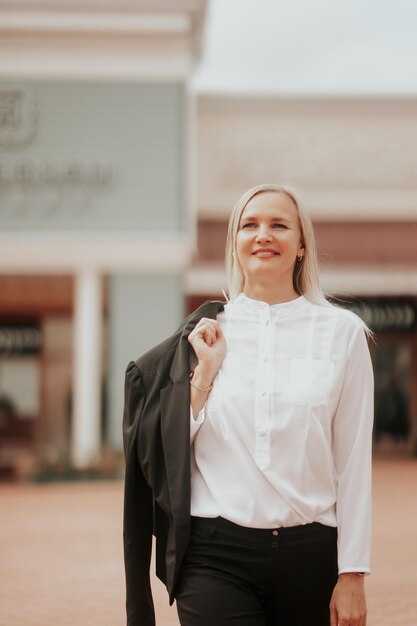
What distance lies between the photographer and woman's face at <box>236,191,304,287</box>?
243 cm

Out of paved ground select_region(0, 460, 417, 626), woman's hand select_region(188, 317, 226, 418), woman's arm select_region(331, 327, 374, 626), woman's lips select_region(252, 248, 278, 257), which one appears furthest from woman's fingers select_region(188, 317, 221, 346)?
paved ground select_region(0, 460, 417, 626)

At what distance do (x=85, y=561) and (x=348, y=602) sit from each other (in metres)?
5.64

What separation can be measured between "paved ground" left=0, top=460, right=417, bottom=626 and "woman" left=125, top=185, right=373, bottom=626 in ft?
11.4

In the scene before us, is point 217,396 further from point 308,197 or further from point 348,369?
point 308,197

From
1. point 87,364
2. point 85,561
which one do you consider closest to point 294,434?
point 85,561

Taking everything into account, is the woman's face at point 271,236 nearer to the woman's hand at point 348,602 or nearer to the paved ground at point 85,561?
the woman's hand at point 348,602

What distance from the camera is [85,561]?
7.48m

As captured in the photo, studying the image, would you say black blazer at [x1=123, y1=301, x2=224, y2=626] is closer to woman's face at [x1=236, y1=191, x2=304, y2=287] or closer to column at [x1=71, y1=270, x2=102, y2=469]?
woman's face at [x1=236, y1=191, x2=304, y2=287]

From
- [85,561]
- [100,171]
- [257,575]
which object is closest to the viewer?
[257,575]

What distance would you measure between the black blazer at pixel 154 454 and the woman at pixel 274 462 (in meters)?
0.01

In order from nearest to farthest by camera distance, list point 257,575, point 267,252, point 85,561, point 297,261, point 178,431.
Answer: point 257,575
point 178,431
point 267,252
point 297,261
point 85,561

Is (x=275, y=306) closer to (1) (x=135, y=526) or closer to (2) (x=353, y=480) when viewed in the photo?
(2) (x=353, y=480)

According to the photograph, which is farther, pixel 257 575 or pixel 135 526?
pixel 135 526

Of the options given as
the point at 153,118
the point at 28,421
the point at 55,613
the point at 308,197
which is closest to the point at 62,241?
the point at 153,118
